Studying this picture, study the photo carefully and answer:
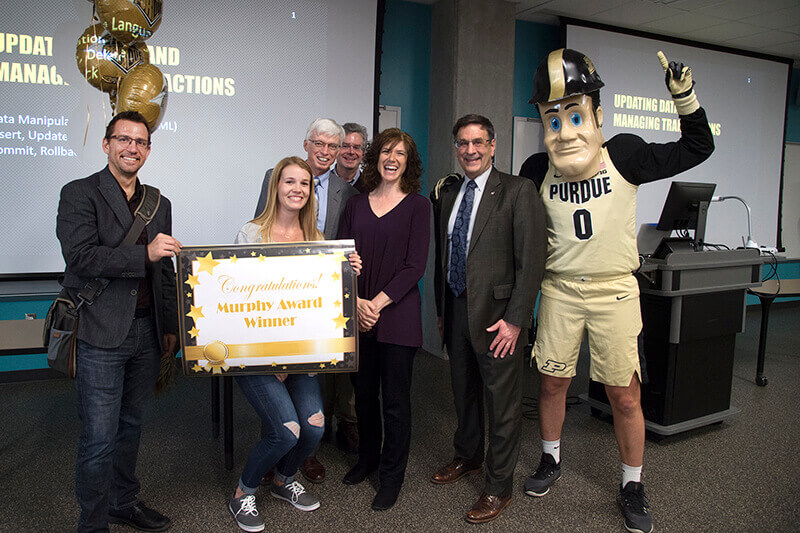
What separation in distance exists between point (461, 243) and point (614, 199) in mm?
623

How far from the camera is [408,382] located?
2.18 metres

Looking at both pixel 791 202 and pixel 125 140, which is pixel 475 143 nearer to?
pixel 125 140

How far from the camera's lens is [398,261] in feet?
6.95

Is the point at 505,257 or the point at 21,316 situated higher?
the point at 505,257

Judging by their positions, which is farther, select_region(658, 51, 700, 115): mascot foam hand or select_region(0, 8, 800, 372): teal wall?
select_region(0, 8, 800, 372): teal wall

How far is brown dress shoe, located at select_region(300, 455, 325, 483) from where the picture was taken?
247 cm

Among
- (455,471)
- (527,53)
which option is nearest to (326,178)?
(455,471)

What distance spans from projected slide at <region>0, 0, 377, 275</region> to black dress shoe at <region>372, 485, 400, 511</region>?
2544 millimetres

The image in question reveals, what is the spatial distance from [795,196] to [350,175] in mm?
7020

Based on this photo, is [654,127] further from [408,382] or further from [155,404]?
[155,404]

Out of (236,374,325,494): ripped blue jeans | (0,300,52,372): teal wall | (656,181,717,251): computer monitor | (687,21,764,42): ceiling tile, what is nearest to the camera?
(236,374,325,494): ripped blue jeans

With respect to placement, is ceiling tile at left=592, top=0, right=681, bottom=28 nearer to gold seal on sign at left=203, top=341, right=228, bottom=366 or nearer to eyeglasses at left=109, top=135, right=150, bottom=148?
eyeglasses at left=109, top=135, right=150, bottom=148

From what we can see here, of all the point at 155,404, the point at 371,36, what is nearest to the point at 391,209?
the point at 155,404

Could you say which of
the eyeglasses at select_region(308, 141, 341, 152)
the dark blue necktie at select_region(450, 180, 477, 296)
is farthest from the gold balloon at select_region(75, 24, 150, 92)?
the dark blue necktie at select_region(450, 180, 477, 296)
